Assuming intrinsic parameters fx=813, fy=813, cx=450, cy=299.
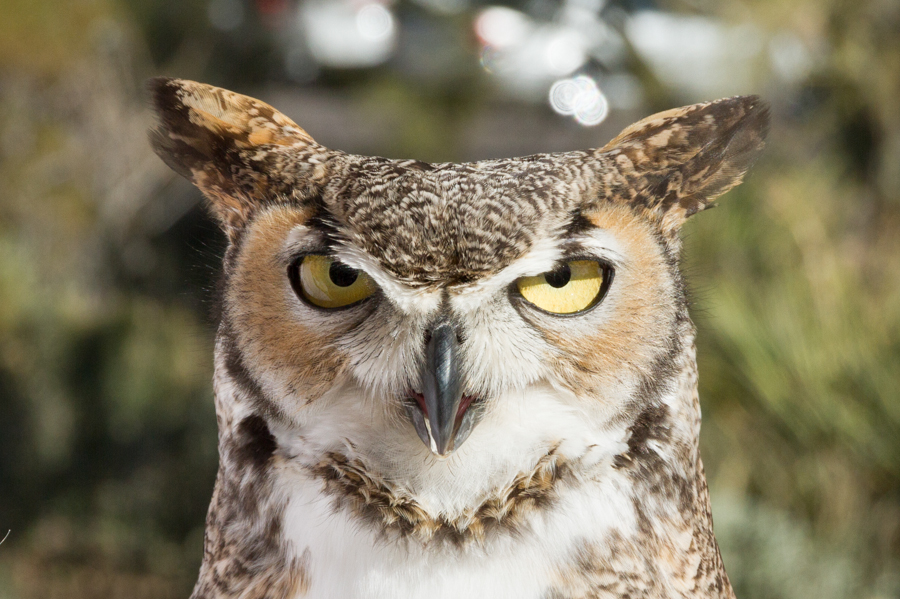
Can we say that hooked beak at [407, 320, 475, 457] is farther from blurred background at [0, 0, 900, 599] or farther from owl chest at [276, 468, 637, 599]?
blurred background at [0, 0, 900, 599]

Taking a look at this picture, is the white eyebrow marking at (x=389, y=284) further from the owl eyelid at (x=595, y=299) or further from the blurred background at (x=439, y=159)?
the blurred background at (x=439, y=159)

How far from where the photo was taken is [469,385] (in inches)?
35.9

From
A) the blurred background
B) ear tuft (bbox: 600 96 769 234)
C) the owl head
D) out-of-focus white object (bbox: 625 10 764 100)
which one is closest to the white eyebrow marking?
the owl head

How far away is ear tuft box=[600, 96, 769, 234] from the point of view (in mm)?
931

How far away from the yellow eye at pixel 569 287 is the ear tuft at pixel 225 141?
0.31 m

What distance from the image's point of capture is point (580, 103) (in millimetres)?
1639

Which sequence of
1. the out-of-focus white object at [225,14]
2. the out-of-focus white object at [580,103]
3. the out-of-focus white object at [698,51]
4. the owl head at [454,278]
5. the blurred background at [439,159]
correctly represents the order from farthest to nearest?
the out-of-focus white object at [225,14] → the out-of-focus white object at [698,51] → the blurred background at [439,159] → the out-of-focus white object at [580,103] → the owl head at [454,278]

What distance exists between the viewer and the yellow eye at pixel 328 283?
35.0 inches

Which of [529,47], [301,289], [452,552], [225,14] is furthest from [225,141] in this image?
[225,14]

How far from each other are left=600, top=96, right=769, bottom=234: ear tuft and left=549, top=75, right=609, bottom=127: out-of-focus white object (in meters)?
0.58

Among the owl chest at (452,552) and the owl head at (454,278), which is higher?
the owl head at (454,278)

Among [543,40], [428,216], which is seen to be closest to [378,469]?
[428,216]

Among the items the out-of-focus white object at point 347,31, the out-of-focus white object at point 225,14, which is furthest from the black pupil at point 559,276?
the out-of-focus white object at point 225,14

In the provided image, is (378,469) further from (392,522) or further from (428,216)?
(428,216)
